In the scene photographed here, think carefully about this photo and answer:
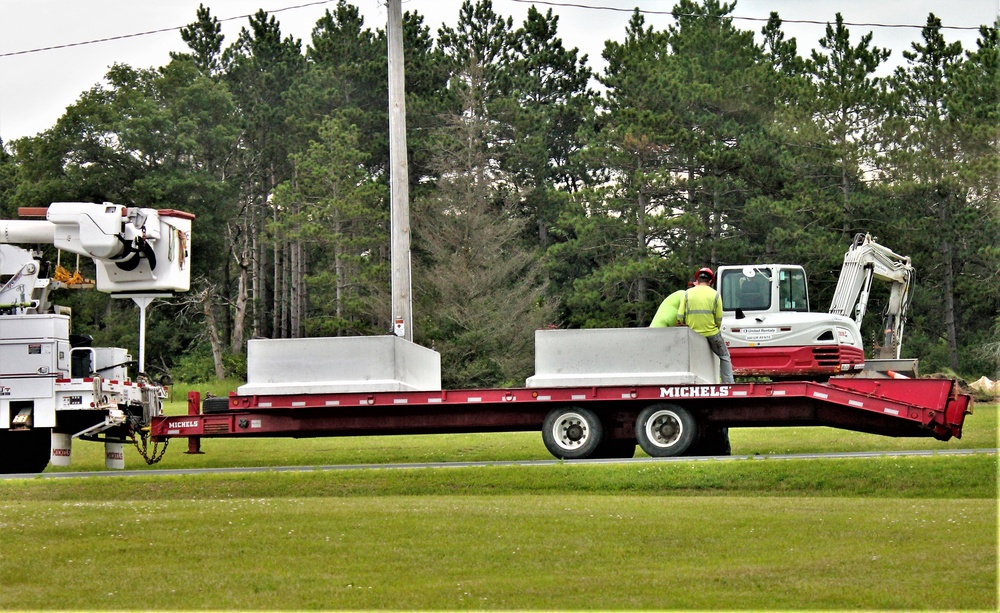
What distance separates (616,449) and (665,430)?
4.37 ft

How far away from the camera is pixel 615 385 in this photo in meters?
19.6

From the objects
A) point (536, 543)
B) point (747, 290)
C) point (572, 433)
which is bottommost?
point (536, 543)

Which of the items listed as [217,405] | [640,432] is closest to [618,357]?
[640,432]

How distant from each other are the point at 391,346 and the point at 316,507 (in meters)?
6.88

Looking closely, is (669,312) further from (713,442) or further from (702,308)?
(713,442)

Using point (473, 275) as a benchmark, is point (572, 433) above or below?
below

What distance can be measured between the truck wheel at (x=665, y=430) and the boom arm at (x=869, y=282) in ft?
38.3

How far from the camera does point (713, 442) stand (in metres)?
21.0

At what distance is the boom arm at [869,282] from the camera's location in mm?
31000

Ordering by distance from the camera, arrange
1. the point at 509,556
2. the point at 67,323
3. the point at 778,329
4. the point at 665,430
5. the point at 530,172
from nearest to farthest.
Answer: the point at 509,556 → the point at 665,430 → the point at 67,323 → the point at 778,329 → the point at 530,172

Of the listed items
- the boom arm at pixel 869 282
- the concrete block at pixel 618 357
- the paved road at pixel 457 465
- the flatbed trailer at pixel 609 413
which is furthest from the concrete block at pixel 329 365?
the boom arm at pixel 869 282

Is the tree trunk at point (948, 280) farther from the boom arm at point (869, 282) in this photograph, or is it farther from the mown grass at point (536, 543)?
the mown grass at point (536, 543)

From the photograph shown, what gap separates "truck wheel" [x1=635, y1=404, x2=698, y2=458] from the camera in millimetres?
19516

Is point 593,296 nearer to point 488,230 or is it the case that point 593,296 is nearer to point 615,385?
point 488,230
